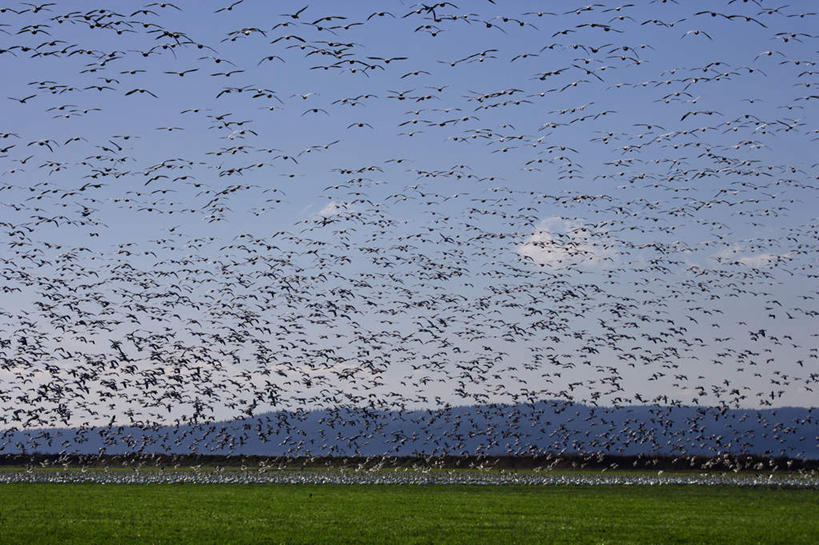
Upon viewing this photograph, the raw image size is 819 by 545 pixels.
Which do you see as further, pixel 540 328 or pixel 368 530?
pixel 540 328

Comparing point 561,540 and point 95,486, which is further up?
point 561,540

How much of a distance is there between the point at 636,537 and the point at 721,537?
268 centimetres

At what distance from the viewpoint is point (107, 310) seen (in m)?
51.9

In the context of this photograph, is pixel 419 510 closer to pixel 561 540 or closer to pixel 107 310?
pixel 561 540

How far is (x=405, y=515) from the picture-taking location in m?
35.8

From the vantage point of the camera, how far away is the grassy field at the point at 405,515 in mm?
29062

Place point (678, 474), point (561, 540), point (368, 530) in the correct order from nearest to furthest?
1. point (561, 540)
2. point (368, 530)
3. point (678, 474)

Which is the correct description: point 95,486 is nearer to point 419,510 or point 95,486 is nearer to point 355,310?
point 355,310

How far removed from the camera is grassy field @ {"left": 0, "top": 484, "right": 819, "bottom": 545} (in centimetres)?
2906

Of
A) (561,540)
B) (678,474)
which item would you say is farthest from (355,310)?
(678,474)

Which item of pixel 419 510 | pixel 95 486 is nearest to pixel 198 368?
pixel 95 486

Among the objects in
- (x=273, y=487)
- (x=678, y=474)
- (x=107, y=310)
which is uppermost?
(x=107, y=310)

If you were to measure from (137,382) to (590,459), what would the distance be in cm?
4346

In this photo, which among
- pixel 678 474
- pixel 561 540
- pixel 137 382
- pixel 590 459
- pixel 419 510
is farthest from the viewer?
pixel 590 459
